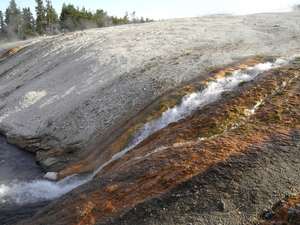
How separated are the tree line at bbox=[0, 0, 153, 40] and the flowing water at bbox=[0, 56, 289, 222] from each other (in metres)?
42.8

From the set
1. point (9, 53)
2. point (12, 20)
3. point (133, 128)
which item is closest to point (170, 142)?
point (133, 128)

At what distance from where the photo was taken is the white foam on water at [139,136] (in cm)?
1228

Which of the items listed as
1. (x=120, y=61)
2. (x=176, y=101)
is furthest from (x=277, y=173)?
(x=120, y=61)

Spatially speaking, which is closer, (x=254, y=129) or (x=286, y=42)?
(x=254, y=129)

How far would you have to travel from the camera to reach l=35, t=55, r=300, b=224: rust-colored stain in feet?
27.1

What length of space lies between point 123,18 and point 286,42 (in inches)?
1905

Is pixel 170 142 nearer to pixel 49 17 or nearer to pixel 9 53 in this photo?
pixel 9 53

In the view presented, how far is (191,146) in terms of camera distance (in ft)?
32.5

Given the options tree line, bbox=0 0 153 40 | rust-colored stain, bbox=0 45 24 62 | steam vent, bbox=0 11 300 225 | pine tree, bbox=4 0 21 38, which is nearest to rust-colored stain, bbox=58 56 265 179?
steam vent, bbox=0 11 300 225

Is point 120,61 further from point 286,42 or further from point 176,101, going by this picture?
point 286,42

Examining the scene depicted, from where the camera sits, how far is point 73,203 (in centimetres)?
901

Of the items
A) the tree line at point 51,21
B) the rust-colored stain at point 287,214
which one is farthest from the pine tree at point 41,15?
the rust-colored stain at point 287,214

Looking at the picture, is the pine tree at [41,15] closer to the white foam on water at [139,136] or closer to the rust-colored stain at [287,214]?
the white foam on water at [139,136]

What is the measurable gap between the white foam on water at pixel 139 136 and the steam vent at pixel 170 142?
0.16ft
